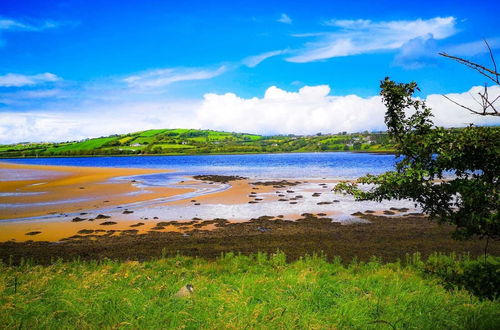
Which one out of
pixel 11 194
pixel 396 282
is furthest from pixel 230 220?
pixel 11 194

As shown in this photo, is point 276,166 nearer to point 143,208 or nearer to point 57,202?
point 143,208

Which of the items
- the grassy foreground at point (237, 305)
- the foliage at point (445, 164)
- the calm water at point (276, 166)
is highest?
the foliage at point (445, 164)

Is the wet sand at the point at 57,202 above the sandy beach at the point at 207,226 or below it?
above

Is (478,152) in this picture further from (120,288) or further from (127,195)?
(127,195)

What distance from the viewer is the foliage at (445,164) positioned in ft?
17.4

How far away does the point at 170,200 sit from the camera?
132 feet

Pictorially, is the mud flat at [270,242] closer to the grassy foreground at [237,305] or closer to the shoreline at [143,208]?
the shoreline at [143,208]

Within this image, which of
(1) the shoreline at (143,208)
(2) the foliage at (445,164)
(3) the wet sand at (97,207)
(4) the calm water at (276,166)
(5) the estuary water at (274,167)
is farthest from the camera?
(4) the calm water at (276,166)

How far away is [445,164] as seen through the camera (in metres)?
5.53

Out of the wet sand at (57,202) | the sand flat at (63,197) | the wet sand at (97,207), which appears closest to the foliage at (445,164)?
the wet sand at (97,207)

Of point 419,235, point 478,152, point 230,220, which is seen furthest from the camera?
point 230,220

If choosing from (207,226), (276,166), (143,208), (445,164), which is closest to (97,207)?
(143,208)

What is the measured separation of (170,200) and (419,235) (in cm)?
2808

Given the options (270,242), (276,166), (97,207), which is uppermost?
(97,207)
